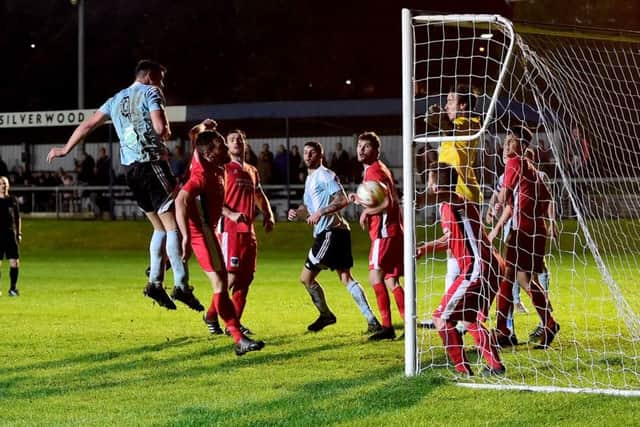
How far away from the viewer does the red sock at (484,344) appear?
8.37m

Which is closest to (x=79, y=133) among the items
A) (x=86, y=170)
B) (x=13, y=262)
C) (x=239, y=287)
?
(x=239, y=287)

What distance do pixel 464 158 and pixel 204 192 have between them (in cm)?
222

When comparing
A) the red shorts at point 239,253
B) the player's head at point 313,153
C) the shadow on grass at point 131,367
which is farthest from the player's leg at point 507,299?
the red shorts at point 239,253

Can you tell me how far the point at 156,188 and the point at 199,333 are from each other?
1914 mm

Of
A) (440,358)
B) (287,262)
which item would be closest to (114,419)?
(440,358)

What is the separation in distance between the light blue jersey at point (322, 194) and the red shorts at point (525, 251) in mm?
2003

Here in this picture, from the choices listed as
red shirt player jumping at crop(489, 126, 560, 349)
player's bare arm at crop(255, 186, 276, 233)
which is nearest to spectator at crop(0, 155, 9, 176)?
player's bare arm at crop(255, 186, 276, 233)

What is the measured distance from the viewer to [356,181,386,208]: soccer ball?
10234mm

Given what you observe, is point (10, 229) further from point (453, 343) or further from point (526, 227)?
point (453, 343)

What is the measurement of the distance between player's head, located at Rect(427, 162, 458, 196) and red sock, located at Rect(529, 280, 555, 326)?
6.66ft

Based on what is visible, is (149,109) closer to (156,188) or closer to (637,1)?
(156,188)

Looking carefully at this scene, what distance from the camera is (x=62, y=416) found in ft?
23.1

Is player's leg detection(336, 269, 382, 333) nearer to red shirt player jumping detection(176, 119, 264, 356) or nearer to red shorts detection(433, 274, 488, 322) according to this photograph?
red shirt player jumping detection(176, 119, 264, 356)

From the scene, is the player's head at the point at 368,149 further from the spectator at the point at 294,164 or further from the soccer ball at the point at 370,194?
the spectator at the point at 294,164
